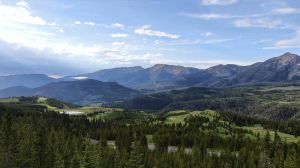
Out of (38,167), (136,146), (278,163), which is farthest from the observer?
(278,163)

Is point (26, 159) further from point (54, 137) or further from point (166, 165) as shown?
point (166, 165)

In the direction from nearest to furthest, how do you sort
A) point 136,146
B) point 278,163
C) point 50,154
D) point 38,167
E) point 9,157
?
point 136,146, point 9,157, point 38,167, point 50,154, point 278,163

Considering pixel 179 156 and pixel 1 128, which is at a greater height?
pixel 1 128

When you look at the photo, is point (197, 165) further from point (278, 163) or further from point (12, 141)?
point (12, 141)

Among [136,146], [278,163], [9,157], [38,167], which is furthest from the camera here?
[278,163]

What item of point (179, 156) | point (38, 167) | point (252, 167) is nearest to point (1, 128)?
point (38, 167)

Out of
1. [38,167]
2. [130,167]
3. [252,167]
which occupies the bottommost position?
[252,167]

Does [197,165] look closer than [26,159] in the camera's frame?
No

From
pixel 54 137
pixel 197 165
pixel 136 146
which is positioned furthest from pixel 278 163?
pixel 136 146

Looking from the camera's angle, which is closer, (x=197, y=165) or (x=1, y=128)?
(x=1, y=128)
